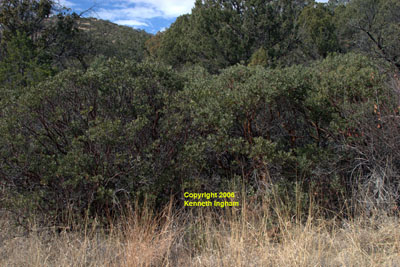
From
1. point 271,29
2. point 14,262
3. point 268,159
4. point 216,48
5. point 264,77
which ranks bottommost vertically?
point 14,262

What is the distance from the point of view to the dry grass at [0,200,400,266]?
9.75 feet

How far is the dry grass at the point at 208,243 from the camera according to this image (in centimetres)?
297

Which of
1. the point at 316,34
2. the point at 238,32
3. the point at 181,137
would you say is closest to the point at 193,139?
the point at 181,137

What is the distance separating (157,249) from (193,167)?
1.20 metres

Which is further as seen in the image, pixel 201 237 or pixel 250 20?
pixel 250 20

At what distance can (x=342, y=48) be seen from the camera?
58.4ft

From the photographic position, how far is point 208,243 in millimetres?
3391

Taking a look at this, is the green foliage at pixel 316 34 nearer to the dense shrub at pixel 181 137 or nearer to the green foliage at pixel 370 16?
the green foliage at pixel 370 16

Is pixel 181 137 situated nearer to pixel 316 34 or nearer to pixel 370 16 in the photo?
pixel 316 34

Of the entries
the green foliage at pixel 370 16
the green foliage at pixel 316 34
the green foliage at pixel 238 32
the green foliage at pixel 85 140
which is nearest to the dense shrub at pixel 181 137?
the green foliage at pixel 85 140

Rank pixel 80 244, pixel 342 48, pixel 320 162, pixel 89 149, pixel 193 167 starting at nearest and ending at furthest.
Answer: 1. pixel 80 244
2. pixel 89 149
3. pixel 193 167
4. pixel 320 162
5. pixel 342 48

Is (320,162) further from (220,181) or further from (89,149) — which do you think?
(89,149)

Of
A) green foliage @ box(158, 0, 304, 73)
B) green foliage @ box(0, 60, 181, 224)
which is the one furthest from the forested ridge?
green foliage @ box(158, 0, 304, 73)

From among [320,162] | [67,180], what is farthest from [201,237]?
[320,162]
